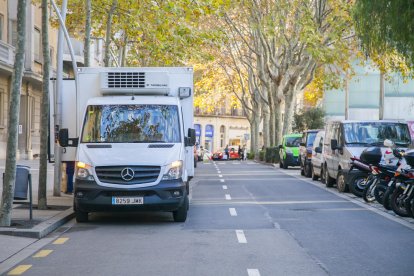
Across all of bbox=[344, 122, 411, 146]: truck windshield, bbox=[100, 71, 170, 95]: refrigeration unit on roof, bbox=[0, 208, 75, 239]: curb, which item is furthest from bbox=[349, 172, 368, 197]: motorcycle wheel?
bbox=[0, 208, 75, 239]: curb

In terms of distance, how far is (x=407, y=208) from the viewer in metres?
15.5

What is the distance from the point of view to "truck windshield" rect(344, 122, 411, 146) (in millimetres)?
22312

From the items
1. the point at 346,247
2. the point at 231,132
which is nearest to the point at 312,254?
the point at 346,247

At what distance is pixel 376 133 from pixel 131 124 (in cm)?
934

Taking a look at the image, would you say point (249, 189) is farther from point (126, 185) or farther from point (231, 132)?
point (231, 132)

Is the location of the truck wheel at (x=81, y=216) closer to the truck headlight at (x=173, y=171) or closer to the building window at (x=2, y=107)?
the truck headlight at (x=173, y=171)

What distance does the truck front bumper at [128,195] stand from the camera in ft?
47.1

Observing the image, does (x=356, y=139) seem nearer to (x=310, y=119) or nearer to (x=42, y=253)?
(x=42, y=253)

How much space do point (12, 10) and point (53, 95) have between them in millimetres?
24140

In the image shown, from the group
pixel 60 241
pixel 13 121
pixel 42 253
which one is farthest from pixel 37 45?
pixel 42 253

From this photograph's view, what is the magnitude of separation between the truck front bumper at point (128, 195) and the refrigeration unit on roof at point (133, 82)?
8.77 feet

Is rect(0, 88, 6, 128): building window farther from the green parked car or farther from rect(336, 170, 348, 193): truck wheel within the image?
rect(336, 170, 348, 193): truck wheel

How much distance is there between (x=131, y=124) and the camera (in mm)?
15633

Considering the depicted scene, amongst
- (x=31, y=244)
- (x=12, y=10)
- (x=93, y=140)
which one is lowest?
(x=31, y=244)
